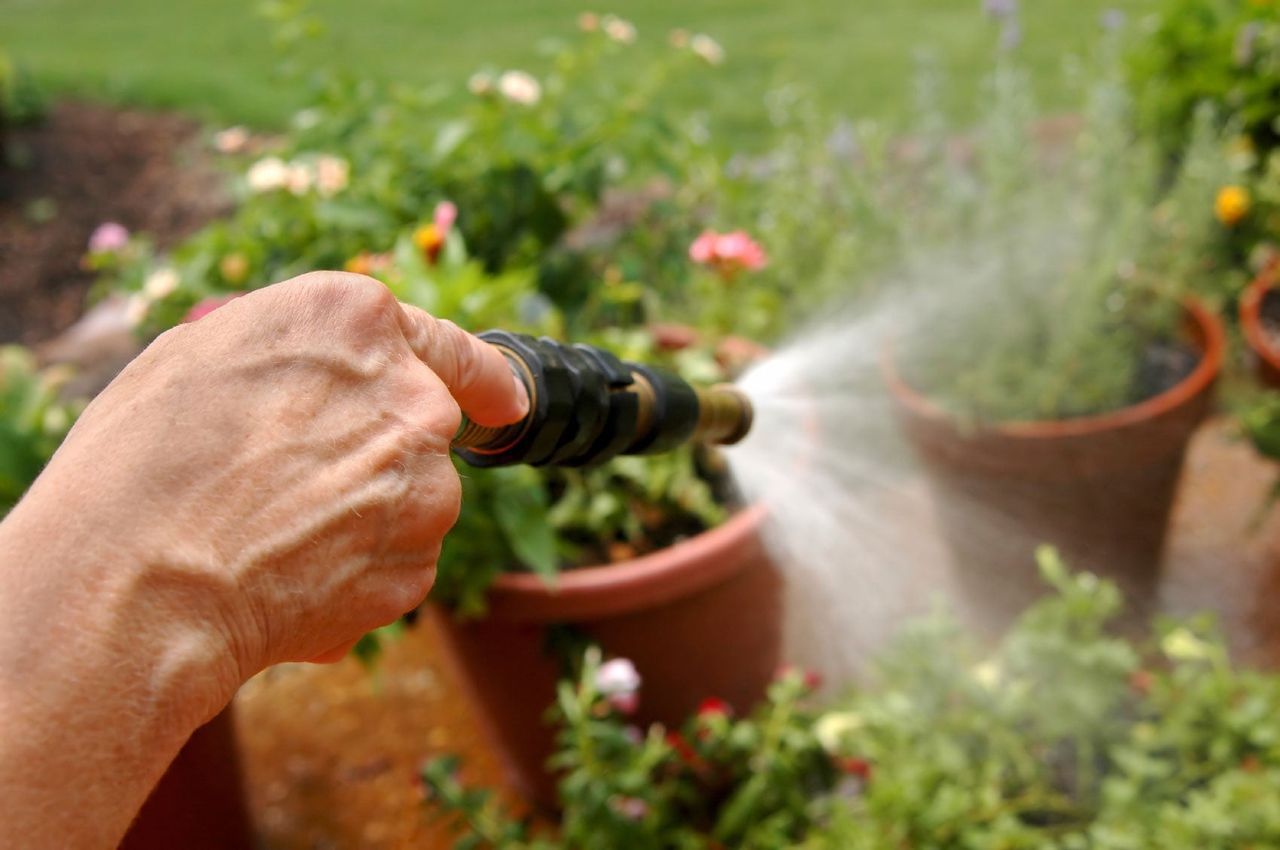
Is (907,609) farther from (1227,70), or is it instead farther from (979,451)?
(1227,70)

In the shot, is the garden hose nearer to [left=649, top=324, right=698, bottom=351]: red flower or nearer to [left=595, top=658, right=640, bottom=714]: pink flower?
[left=595, top=658, right=640, bottom=714]: pink flower

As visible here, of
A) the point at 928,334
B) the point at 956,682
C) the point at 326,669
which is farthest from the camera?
the point at 326,669

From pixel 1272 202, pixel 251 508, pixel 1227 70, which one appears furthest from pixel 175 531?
pixel 1227 70

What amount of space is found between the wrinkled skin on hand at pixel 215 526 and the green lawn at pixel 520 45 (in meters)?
3.49

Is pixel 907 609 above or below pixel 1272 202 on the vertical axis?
below

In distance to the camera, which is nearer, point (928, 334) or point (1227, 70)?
point (928, 334)

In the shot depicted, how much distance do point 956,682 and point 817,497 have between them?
26.4 inches

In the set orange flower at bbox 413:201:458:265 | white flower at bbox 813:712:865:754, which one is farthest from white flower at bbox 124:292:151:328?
white flower at bbox 813:712:865:754

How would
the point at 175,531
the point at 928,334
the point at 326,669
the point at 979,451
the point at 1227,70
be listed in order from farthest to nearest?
the point at 1227,70
the point at 326,669
the point at 928,334
the point at 979,451
the point at 175,531

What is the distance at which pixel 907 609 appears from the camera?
2242mm

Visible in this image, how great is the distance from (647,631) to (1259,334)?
1.29 metres

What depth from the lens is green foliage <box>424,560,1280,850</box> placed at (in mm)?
1340

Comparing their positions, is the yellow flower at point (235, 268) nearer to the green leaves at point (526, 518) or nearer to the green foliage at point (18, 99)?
the green leaves at point (526, 518)

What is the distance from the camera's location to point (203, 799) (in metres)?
1.57
